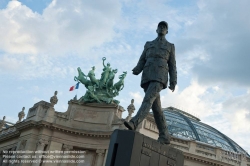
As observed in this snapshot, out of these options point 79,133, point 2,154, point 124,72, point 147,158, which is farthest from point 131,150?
point 2,154

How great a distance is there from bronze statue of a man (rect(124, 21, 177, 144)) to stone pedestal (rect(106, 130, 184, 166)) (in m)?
0.62

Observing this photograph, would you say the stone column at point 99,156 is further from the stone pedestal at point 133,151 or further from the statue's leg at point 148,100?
the stone pedestal at point 133,151

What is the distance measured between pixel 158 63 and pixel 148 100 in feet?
3.44

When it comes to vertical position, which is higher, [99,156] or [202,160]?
[202,160]

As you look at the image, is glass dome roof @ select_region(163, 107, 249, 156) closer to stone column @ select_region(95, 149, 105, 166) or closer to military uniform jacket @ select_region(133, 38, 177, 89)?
stone column @ select_region(95, 149, 105, 166)

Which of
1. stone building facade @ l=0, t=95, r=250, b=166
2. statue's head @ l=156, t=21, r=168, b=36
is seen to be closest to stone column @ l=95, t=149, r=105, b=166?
stone building facade @ l=0, t=95, r=250, b=166

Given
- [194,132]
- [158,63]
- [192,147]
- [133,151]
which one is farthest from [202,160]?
[133,151]

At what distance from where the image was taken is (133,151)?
27.1 feet

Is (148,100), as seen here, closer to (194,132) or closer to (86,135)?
(86,135)

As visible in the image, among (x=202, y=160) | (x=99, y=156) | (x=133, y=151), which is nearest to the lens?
(x=133, y=151)

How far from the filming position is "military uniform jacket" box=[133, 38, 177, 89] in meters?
9.68

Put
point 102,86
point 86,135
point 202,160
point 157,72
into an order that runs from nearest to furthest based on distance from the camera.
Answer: point 157,72 < point 202,160 < point 86,135 < point 102,86

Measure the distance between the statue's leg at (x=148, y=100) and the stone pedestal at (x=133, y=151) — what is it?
60 cm

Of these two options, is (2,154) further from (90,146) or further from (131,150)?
(131,150)
